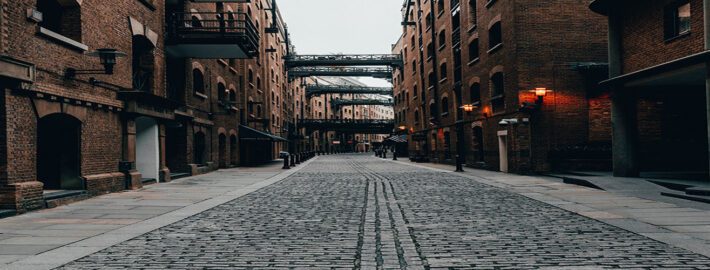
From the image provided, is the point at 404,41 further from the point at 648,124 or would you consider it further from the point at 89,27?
the point at 89,27

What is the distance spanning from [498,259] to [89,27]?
11.1m

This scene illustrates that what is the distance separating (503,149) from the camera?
1939 cm

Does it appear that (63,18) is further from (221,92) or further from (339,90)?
(339,90)

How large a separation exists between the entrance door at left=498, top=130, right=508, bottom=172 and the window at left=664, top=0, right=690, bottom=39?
775 centimetres

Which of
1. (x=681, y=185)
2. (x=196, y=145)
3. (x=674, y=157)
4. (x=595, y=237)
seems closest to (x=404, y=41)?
(x=196, y=145)

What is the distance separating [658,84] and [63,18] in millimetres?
15668

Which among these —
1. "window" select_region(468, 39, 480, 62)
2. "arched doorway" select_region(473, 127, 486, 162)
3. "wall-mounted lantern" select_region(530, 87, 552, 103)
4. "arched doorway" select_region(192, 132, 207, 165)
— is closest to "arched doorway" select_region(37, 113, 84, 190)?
"arched doorway" select_region(192, 132, 207, 165)

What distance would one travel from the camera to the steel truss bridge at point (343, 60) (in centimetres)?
4601

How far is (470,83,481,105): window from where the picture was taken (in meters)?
22.4

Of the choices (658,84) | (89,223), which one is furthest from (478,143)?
(89,223)

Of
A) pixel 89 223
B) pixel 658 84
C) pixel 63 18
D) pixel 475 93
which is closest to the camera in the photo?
pixel 89 223

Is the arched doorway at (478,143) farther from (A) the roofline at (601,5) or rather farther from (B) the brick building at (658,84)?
(A) the roofline at (601,5)

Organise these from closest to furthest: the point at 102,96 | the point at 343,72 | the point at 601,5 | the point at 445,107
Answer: the point at 102,96 → the point at 601,5 → the point at 445,107 → the point at 343,72

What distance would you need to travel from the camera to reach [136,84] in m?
14.8
